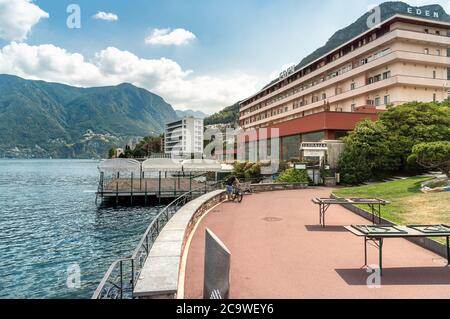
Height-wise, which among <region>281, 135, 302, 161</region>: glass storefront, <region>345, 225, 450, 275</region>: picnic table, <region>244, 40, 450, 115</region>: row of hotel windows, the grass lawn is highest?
<region>244, 40, 450, 115</region>: row of hotel windows

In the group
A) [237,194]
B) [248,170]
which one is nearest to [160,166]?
[248,170]

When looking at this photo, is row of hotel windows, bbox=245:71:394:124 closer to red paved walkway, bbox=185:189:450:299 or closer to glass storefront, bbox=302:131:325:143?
glass storefront, bbox=302:131:325:143

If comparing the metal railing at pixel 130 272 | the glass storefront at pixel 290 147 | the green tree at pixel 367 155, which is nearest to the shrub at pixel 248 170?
the glass storefront at pixel 290 147

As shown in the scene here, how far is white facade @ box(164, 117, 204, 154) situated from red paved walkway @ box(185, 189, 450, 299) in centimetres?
16282

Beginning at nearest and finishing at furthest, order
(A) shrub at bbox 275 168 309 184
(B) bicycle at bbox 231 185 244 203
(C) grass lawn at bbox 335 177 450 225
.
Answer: (C) grass lawn at bbox 335 177 450 225, (B) bicycle at bbox 231 185 244 203, (A) shrub at bbox 275 168 309 184

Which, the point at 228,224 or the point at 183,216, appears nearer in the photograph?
the point at 183,216

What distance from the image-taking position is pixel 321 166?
30.9 m

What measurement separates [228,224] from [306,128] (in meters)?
27.3

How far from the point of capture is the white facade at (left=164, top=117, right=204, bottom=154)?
578 ft

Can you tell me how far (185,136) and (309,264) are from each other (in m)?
173

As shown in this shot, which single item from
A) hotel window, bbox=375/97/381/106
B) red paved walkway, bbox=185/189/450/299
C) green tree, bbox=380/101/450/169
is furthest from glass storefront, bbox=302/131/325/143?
red paved walkway, bbox=185/189/450/299

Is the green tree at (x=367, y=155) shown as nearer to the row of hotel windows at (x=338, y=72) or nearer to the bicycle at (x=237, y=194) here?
the bicycle at (x=237, y=194)
